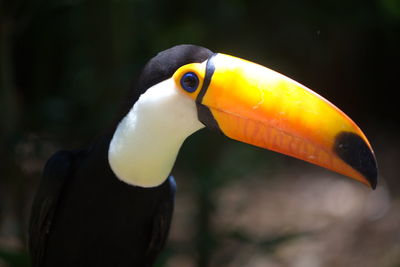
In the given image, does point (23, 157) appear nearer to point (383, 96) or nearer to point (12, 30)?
point (12, 30)

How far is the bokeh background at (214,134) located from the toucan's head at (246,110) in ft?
4.65

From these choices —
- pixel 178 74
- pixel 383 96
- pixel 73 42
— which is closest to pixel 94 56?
pixel 73 42

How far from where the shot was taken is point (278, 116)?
221 cm

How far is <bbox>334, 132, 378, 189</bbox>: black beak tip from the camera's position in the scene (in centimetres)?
212

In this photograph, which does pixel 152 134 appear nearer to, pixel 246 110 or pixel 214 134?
pixel 246 110

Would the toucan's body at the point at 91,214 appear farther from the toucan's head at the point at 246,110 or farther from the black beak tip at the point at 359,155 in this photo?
the black beak tip at the point at 359,155

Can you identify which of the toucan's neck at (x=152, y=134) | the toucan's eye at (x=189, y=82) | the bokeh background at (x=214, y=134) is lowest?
the bokeh background at (x=214, y=134)

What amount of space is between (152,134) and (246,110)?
1.12ft

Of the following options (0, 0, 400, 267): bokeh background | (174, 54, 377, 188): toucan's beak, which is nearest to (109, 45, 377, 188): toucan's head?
(174, 54, 377, 188): toucan's beak

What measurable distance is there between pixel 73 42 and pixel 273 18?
1.91 m

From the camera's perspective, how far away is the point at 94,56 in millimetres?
4070

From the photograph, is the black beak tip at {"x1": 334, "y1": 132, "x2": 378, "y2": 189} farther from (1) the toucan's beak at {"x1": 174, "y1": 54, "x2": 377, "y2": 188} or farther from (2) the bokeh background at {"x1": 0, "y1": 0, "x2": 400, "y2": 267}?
(2) the bokeh background at {"x1": 0, "y1": 0, "x2": 400, "y2": 267}

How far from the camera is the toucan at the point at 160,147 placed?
7.13ft

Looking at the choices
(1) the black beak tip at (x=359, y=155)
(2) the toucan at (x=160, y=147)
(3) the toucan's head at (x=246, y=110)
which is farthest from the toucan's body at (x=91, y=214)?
(1) the black beak tip at (x=359, y=155)
